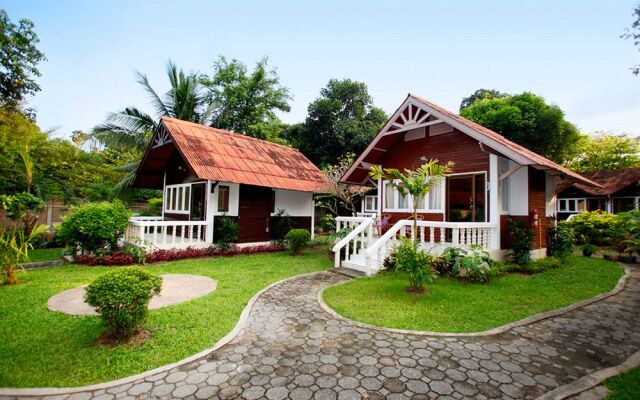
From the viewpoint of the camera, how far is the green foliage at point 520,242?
8766mm

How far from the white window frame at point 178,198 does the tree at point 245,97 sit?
33.8 feet

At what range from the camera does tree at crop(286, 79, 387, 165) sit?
2452cm

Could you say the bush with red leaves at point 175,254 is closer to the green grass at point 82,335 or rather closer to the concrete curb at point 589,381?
the green grass at point 82,335

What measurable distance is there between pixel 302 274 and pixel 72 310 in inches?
198

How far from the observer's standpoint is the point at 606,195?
1911 centimetres

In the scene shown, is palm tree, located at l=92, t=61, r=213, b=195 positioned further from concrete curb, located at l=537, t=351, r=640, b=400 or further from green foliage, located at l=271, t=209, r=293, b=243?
concrete curb, located at l=537, t=351, r=640, b=400

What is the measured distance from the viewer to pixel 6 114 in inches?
484

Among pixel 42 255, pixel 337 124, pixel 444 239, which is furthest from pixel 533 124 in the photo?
pixel 42 255

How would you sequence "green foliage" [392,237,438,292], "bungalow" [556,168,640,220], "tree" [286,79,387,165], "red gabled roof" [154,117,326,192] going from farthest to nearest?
"tree" [286,79,387,165] → "bungalow" [556,168,640,220] → "red gabled roof" [154,117,326,192] → "green foliage" [392,237,438,292]

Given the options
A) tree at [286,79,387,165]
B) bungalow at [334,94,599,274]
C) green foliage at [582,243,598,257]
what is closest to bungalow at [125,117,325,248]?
bungalow at [334,94,599,274]

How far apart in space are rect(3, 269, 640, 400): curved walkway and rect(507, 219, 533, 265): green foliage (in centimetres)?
354

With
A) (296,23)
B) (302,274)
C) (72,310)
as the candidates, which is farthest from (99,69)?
(302,274)

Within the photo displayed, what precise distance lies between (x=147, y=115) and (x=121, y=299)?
55.4 feet

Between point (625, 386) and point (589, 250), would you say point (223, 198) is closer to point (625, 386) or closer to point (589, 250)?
point (625, 386)
